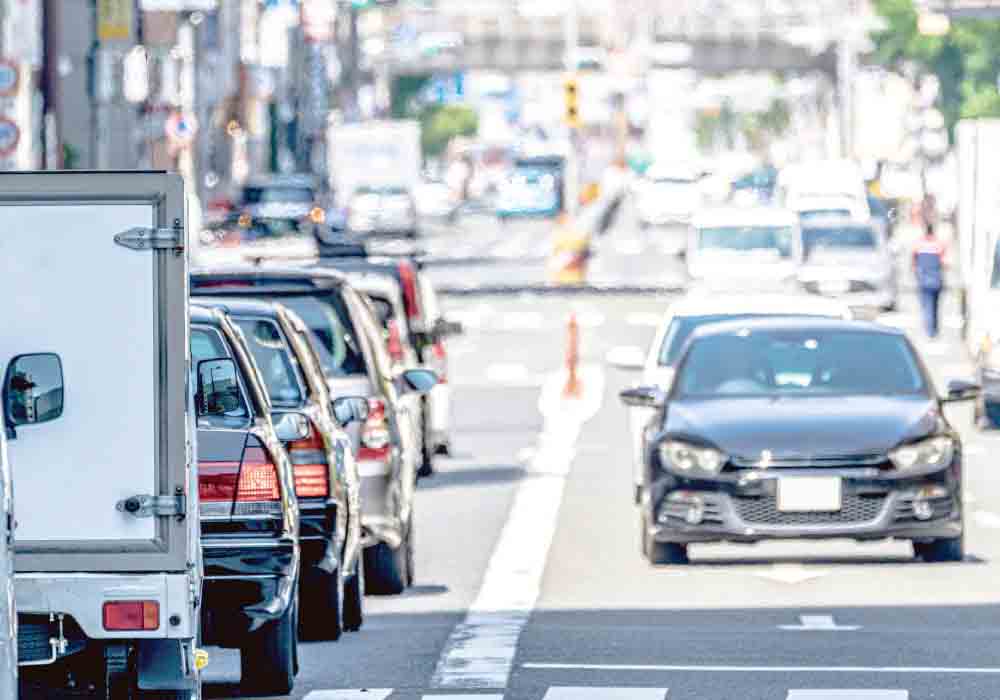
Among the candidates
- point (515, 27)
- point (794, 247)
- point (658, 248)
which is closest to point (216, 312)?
point (794, 247)

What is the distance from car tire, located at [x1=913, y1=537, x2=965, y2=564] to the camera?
17984 mm

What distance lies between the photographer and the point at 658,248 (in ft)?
Answer: 284

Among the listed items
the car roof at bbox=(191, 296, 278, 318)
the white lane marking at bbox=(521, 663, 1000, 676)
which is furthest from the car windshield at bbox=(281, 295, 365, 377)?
the white lane marking at bbox=(521, 663, 1000, 676)

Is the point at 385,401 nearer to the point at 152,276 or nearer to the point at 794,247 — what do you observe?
the point at 152,276

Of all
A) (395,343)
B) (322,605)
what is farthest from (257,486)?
(395,343)

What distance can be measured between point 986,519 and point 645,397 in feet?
12.4

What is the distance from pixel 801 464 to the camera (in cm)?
1744

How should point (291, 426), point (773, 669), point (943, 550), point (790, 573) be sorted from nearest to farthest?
point (291, 426)
point (773, 669)
point (790, 573)
point (943, 550)

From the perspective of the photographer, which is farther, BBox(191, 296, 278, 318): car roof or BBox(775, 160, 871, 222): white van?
BBox(775, 160, 871, 222): white van

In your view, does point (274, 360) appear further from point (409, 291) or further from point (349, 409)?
point (409, 291)

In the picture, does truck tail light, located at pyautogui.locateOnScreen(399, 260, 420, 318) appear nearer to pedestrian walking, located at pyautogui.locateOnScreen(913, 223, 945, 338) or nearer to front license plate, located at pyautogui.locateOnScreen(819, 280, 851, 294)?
pedestrian walking, located at pyautogui.locateOnScreen(913, 223, 945, 338)

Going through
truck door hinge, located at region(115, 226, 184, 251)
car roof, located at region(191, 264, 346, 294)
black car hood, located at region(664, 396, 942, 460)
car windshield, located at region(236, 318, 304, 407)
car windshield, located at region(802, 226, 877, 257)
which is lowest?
car windshield, located at region(802, 226, 877, 257)

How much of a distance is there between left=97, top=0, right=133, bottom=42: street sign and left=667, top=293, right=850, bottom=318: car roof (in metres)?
→ 36.1

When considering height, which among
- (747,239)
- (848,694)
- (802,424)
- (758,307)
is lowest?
(747,239)
